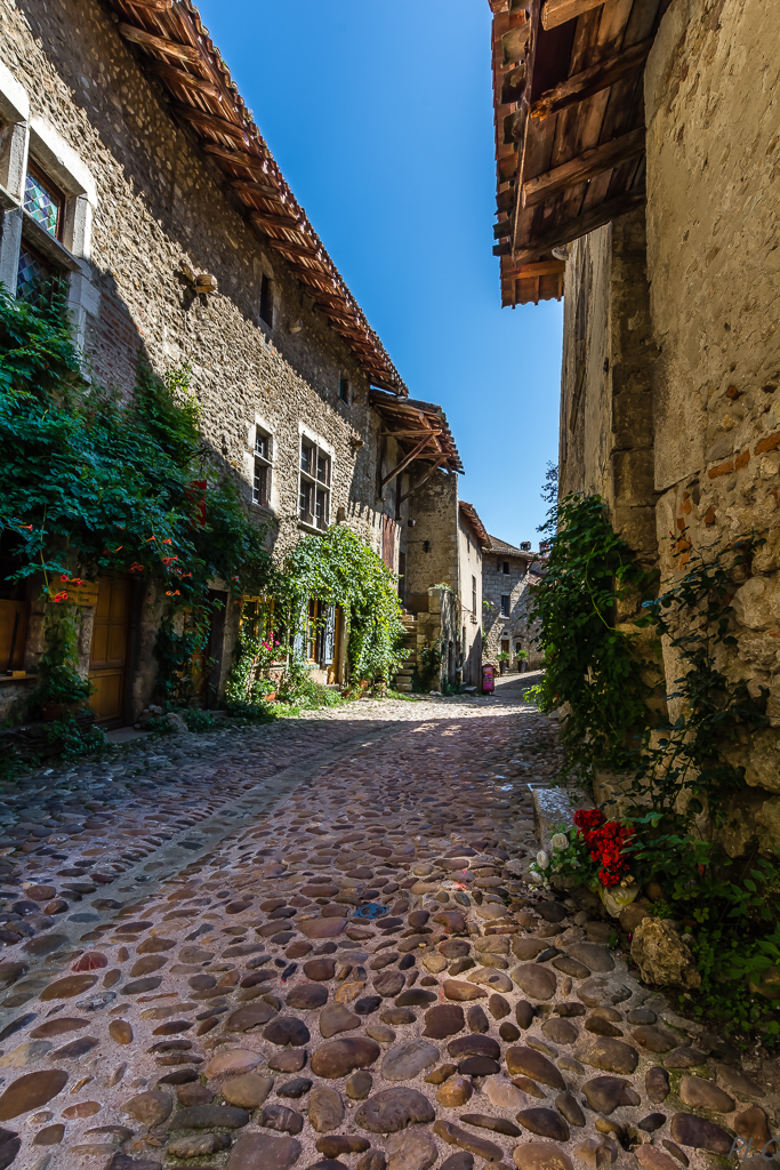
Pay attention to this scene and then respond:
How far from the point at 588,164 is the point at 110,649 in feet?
20.3

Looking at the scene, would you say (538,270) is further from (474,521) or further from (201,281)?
(474,521)

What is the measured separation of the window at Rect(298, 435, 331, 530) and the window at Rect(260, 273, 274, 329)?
2.12m

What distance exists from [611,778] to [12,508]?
4773mm

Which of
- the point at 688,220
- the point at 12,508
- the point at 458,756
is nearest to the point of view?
the point at 688,220

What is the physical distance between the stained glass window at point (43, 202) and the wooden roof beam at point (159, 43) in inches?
82.2

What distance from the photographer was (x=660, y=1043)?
1554 millimetres

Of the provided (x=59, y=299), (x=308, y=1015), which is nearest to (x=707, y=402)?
(x=308, y=1015)

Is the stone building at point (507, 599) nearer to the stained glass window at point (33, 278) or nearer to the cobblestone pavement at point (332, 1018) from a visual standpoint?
the stained glass window at point (33, 278)

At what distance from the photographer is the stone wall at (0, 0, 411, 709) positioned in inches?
208

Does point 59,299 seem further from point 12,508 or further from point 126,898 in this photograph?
point 126,898

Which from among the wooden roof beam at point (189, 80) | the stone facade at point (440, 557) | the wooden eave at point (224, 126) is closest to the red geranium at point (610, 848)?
the wooden eave at point (224, 126)

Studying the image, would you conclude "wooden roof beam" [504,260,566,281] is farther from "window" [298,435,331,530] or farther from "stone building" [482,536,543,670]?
"stone building" [482,536,543,670]

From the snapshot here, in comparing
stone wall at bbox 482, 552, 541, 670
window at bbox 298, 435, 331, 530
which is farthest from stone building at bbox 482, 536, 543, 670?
window at bbox 298, 435, 331, 530

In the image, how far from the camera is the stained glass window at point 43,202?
198 inches
